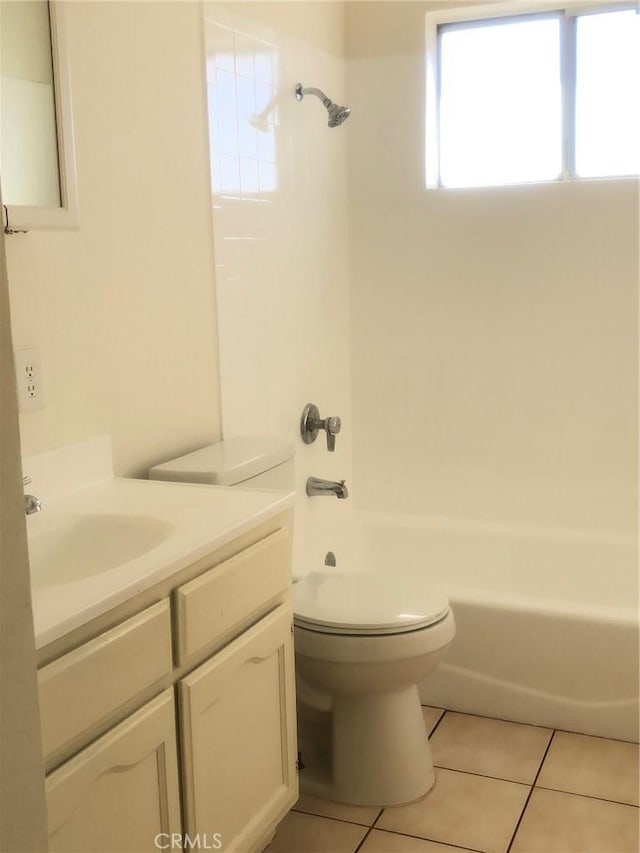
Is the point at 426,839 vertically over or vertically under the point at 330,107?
under

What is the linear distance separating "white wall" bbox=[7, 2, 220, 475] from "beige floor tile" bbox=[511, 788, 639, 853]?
1.18 m

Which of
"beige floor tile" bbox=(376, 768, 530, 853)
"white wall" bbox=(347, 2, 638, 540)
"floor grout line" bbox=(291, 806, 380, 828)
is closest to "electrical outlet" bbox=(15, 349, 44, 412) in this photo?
"floor grout line" bbox=(291, 806, 380, 828)

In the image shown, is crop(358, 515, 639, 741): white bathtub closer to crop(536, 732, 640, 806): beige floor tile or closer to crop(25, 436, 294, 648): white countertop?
crop(536, 732, 640, 806): beige floor tile

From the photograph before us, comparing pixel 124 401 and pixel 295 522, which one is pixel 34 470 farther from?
pixel 295 522

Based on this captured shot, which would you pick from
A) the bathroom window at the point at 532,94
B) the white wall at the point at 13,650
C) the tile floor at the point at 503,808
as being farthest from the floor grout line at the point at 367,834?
the bathroom window at the point at 532,94

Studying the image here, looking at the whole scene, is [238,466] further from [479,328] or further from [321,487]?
[479,328]

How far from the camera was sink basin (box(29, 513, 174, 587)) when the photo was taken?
1647 mm

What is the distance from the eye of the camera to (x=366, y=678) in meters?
2.08

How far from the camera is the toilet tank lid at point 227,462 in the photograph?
2084 millimetres

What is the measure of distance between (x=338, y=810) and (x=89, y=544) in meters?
0.91

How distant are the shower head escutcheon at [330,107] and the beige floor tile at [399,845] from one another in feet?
6.60

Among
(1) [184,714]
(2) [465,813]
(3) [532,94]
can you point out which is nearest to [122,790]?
(1) [184,714]

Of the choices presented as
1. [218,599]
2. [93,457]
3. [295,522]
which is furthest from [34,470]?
[295,522]

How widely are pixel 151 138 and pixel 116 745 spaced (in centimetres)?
143
